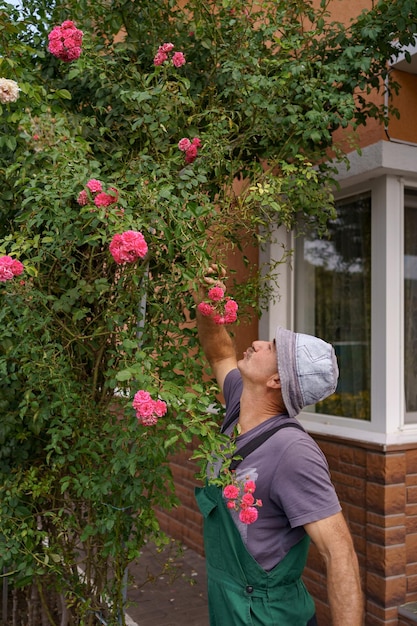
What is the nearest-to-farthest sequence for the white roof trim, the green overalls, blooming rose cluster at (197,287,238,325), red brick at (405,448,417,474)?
the green overalls < blooming rose cluster at (197,287,238,325) < the white roof trim < red brick at (405,448,417,474)

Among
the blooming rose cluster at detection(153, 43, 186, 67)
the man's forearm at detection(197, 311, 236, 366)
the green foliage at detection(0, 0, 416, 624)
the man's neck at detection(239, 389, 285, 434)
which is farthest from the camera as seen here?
the blooming rose cluster at detection(153, 43, 186, 67)

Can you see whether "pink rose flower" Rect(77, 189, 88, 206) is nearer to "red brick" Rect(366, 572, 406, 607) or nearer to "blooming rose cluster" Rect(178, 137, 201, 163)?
"blooming rose cluster" Rect(178, 137, 201, 163)

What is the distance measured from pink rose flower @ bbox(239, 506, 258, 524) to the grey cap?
1.23 feet

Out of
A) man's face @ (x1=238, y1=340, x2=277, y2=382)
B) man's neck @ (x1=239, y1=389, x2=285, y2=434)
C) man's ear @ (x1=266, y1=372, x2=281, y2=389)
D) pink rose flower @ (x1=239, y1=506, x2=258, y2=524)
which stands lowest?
pink rose flower @ (x1=239, y1=506, x2=258, y2=524)

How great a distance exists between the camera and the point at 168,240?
2.41 meters

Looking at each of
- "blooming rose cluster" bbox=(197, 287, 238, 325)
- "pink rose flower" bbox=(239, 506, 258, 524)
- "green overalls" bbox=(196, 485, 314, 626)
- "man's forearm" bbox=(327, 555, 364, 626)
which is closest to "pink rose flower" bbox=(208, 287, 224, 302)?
"blooming rose cluster" bbox=(197, 287, 238, 325)

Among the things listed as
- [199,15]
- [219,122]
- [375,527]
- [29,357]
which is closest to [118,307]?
[29,357]

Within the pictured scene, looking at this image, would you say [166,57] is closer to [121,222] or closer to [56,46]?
[56,46]

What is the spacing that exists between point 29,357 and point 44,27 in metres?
2.01

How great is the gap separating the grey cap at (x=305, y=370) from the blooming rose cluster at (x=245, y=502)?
326 millimetres

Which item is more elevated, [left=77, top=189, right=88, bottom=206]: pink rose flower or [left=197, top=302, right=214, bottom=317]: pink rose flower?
[left=77, top=189, right=88, bottom=206]: pink rose flower

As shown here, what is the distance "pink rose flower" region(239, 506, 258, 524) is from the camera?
74.2 inches

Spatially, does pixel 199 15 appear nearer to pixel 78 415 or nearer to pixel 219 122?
pixel 219 122

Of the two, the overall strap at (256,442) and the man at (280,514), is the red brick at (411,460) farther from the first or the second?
the overall strap at (256,442)
